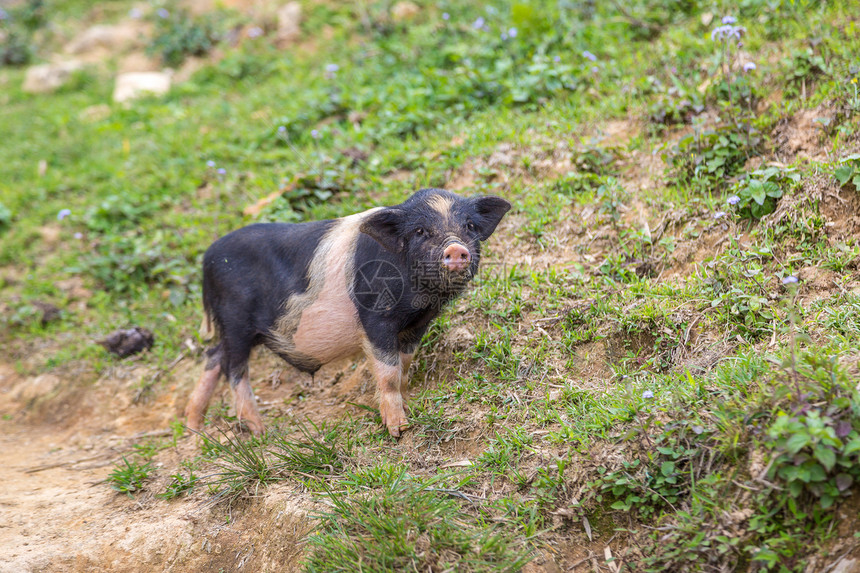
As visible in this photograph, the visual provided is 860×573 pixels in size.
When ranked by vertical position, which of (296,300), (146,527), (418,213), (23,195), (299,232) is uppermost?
(418,213)

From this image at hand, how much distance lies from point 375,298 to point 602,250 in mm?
1835

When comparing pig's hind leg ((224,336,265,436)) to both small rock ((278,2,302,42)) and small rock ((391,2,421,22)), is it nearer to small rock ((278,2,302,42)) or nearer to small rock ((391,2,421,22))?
small rock ((391,2,421,22))

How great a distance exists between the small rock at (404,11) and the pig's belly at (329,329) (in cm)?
575

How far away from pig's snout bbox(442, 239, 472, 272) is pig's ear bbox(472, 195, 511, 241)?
21.1 inches

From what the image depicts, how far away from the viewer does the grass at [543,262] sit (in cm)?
310

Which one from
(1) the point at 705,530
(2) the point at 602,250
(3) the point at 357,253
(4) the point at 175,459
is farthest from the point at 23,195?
(1) the point at 705,530

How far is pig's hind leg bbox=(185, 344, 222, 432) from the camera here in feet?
16.2

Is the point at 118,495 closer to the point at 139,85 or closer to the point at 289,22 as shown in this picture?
the point at 139,85

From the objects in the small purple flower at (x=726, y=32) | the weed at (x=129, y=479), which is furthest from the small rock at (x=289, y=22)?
the weed at (x=129, y=479)

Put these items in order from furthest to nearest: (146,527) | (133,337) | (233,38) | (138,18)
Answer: (138,18), (233,38), (133,337), (146,527)

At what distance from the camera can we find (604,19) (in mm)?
7375

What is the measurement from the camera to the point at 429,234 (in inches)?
157

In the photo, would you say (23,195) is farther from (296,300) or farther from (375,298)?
(375,298)

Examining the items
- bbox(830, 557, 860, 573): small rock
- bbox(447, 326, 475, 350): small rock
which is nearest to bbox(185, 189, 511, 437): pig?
bbox(447, 326, 475, 350): small rock
